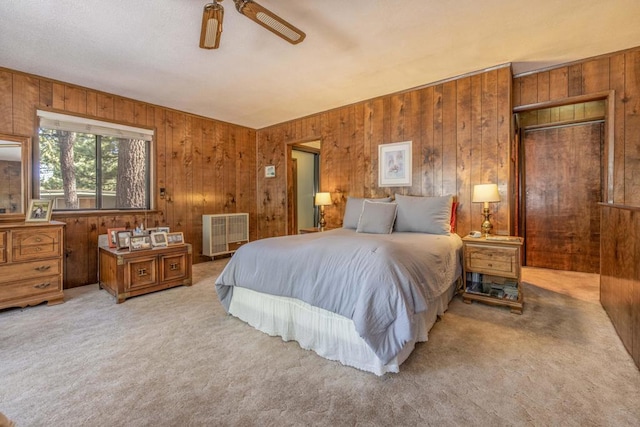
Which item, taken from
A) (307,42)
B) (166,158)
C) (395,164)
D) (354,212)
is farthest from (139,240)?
(395,164)

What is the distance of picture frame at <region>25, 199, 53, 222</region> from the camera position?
3.09m

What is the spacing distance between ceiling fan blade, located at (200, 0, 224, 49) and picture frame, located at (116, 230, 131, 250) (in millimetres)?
2299

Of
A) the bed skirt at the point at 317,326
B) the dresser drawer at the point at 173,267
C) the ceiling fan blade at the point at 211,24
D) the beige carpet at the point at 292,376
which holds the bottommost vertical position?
the beige carpet at the point at 292,376

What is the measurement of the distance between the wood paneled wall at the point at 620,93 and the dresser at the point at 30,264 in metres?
5.66

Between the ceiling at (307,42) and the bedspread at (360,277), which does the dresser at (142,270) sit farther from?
A: the ceiling at (307,42)

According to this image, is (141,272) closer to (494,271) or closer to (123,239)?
(123,239)

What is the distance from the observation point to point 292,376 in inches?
68.6

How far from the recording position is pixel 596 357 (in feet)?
6.29

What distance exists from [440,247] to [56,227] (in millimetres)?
3813

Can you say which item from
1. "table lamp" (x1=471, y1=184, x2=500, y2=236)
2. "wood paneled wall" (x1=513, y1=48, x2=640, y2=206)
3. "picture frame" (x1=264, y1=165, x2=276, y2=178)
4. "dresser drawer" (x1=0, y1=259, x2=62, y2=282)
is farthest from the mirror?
"wood paneled wall" (x1=513, y1=48, x2=640, y2=206)

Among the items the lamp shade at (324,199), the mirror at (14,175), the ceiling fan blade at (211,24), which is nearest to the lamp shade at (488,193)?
the lamp shade at (324,199)

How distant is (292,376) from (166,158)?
13.2 feet

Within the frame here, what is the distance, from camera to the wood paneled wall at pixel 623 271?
1905 millimetres

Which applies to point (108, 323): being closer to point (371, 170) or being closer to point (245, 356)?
point (245, 356)
